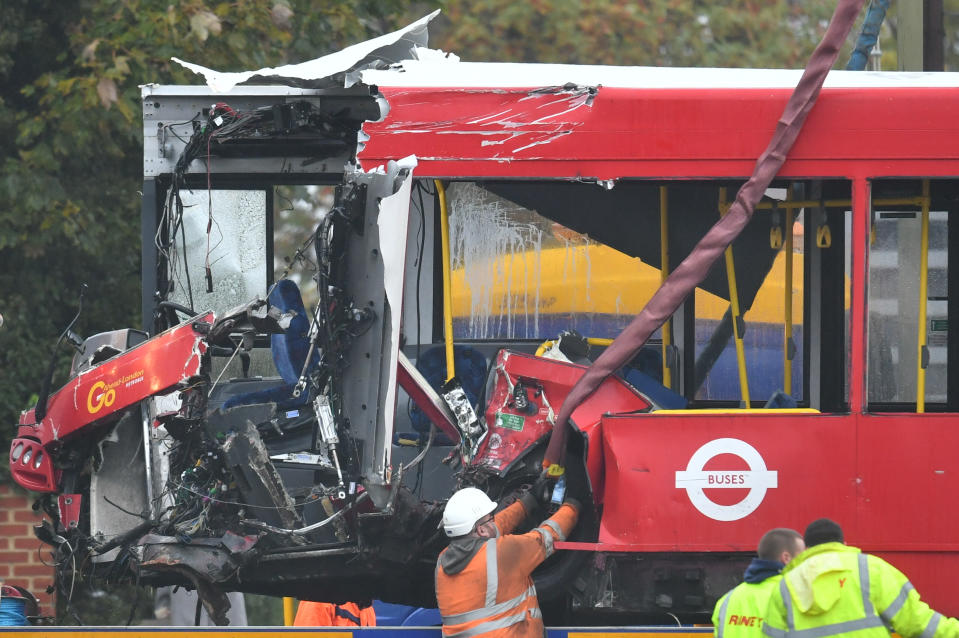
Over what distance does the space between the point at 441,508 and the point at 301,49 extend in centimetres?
611

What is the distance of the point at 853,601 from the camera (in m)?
5.01

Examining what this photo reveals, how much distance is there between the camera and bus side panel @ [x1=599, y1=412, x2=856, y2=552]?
6148mm

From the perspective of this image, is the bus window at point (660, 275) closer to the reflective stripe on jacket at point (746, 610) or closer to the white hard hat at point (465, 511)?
the white hard hat at point (465, 511)

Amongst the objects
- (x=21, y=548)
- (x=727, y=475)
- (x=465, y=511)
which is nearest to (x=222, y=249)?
(x=465, y=511)

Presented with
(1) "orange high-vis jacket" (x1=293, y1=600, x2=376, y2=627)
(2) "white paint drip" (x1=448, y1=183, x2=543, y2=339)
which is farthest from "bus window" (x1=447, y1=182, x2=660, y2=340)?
(1) "orange high-vis jacket" (x1=293, y1=600, x2=376, y2=627)

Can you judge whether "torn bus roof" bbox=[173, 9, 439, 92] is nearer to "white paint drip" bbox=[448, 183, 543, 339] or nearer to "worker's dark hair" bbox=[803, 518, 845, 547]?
"white paint drip" bbox=[448, 183, 543, 339]

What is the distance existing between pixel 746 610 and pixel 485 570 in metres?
1.28

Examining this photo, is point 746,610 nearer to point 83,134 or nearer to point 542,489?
point 542,489

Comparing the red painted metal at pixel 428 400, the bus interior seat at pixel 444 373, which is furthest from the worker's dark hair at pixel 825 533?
the bus interior seat at pixel 444 373

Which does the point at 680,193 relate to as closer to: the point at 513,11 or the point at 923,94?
the point at 923,94

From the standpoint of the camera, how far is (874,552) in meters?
6.15

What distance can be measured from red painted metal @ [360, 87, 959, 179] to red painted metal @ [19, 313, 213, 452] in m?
1.15

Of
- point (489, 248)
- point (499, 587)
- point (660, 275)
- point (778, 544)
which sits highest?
point (489, 248)

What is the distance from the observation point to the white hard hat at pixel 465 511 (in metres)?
6.18
